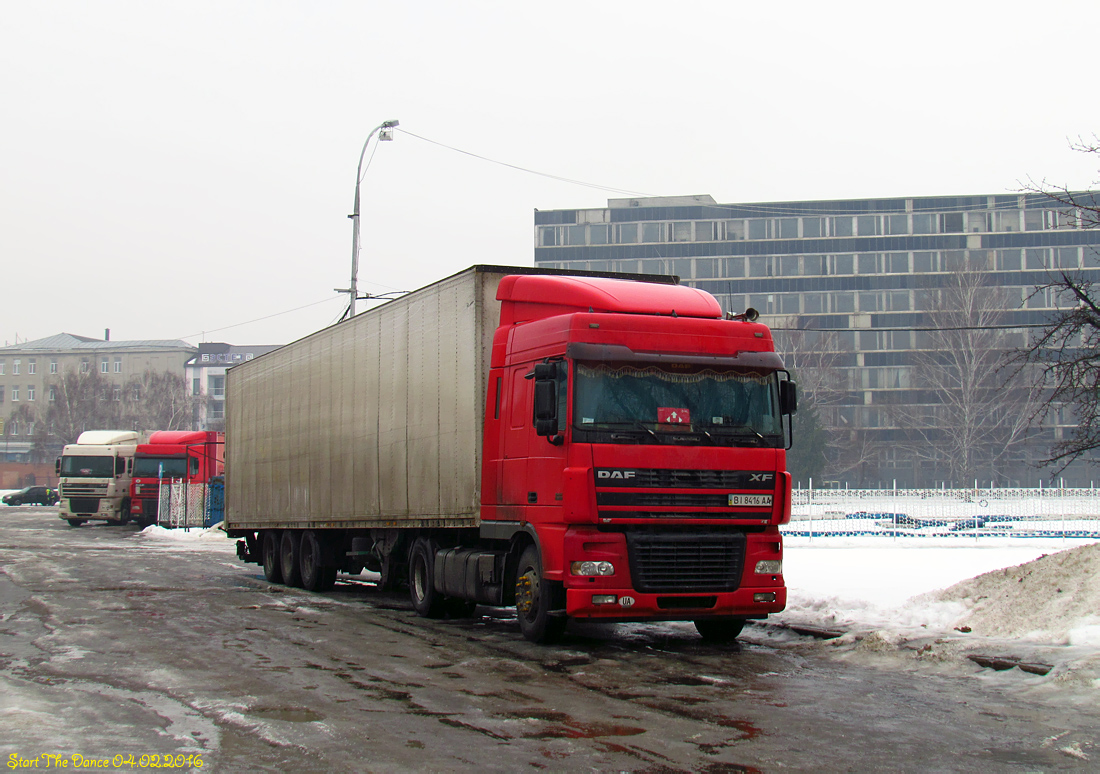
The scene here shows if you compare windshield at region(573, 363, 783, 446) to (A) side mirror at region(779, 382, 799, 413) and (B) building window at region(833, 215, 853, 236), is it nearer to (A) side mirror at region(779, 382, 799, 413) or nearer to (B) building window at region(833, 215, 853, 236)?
(A) side mirror at region(779, 382, 799, 413)

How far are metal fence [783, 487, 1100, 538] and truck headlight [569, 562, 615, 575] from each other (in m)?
22.5

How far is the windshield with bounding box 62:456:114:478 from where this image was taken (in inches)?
1810

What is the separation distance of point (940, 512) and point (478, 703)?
31267 mm

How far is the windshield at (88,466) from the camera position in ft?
151

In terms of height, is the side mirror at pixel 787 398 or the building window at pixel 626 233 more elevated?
the building window at pixel 626 233

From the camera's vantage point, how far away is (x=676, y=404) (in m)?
10.7

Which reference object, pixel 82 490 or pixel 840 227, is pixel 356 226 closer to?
pixel 82 490

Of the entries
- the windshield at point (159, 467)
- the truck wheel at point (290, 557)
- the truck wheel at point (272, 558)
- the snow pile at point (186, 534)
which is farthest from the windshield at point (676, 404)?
the windshield at point (159, 467)

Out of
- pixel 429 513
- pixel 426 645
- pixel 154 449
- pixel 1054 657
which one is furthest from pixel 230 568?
pixel 154 449

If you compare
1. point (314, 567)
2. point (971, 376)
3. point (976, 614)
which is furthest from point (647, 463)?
point (971, 376)

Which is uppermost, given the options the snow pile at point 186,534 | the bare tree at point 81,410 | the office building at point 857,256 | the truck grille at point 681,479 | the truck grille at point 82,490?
the office building at point 857,256

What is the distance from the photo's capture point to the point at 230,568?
76.5 feet

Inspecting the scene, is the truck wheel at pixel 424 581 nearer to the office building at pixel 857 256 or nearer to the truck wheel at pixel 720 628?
the truck wheel at pixel 720 628

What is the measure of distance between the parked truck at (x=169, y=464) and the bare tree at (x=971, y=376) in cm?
4848
